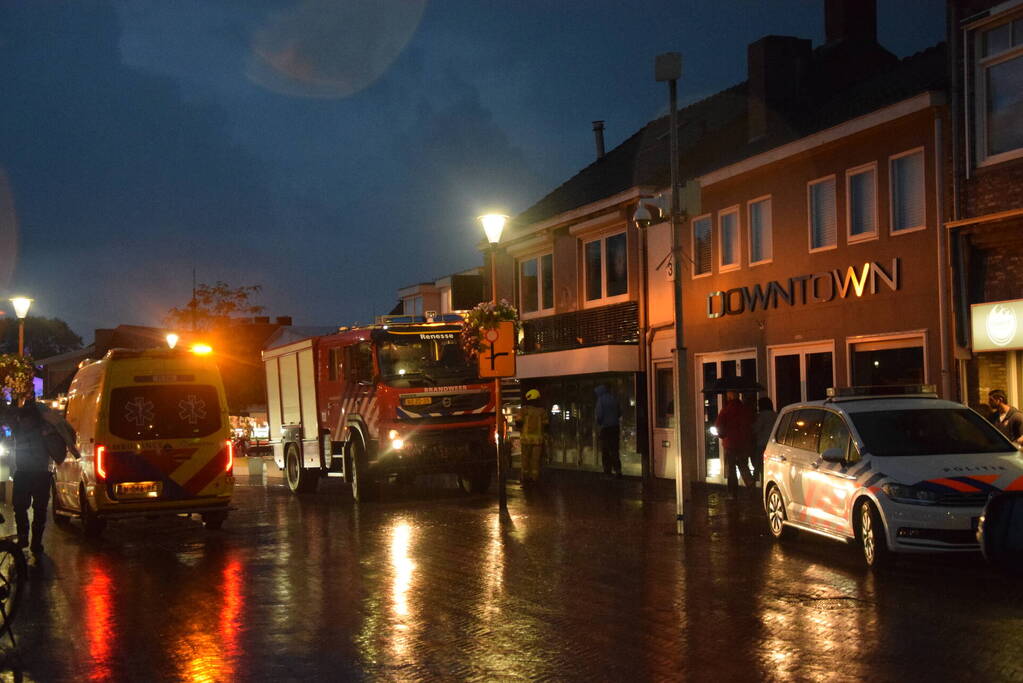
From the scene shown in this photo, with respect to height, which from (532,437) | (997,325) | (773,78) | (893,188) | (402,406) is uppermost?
(773,78)

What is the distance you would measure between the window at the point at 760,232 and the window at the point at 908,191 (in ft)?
11.7

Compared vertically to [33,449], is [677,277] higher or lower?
higher

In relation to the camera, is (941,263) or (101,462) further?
(941,263)

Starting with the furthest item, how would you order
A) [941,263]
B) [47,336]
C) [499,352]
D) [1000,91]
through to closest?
[47,336], [499,352], [941,263], [1000,91]

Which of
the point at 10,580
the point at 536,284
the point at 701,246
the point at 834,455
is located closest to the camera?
the point at 10,580

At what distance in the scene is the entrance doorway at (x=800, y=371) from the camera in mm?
22281

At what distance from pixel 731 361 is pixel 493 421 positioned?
5023 mm

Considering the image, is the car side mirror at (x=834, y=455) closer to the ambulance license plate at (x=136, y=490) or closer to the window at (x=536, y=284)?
the ambulance license plate at (x=136, y=490)

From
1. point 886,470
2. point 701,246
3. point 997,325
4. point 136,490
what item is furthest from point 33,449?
point 701,246

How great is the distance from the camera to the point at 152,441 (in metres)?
16.8

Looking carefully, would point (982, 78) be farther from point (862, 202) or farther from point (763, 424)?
point (763, 424)

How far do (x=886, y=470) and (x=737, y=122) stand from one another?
17860 millimetres

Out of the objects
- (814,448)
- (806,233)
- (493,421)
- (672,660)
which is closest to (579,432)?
(493,421)

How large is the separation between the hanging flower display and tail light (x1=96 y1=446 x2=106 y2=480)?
22.8 ft
